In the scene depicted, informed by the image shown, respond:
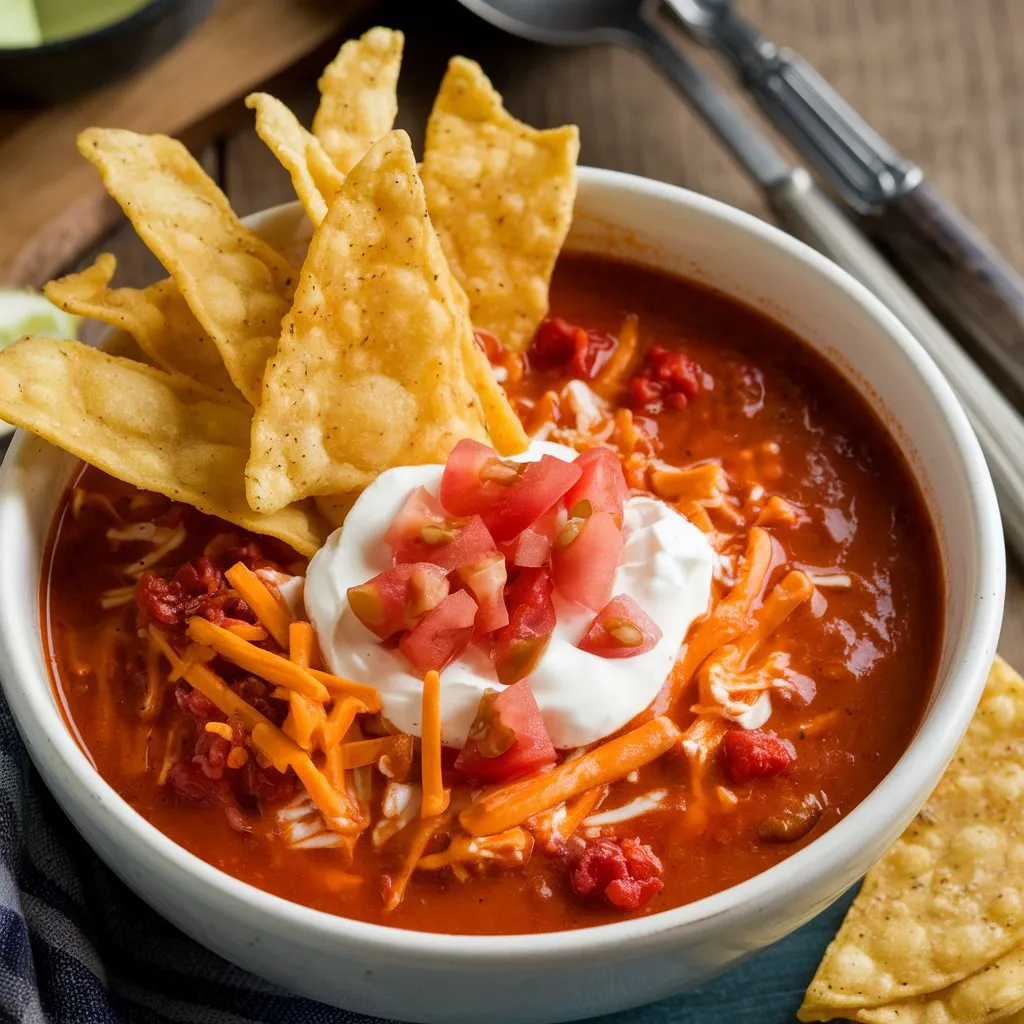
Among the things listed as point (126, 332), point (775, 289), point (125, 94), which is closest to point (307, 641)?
point (126, 332)

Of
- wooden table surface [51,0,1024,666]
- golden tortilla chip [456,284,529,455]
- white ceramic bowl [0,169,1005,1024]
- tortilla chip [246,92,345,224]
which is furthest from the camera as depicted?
wooden table surface [51,0,1024,666]

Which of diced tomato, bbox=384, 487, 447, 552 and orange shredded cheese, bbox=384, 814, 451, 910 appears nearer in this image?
orange shredded cheese, bbox=384, 814, 451, 910

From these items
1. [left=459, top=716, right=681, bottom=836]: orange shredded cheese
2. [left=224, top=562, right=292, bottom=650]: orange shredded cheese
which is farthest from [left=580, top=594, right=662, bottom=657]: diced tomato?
[left=224, top=562, right=292, bottom=650]: orange shredded cheese

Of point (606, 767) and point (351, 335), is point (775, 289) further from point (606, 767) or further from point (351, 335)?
point (606, 767)

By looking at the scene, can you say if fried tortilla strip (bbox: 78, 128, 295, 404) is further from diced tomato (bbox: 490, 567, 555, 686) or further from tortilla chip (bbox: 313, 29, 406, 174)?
diced tomato (bbox: 490, 567, 555, 686)

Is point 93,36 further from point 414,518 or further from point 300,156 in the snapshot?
point 414,518

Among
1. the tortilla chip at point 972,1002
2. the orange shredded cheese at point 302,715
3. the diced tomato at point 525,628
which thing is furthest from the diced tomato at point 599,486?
the tortilla chip at point 972,1002
